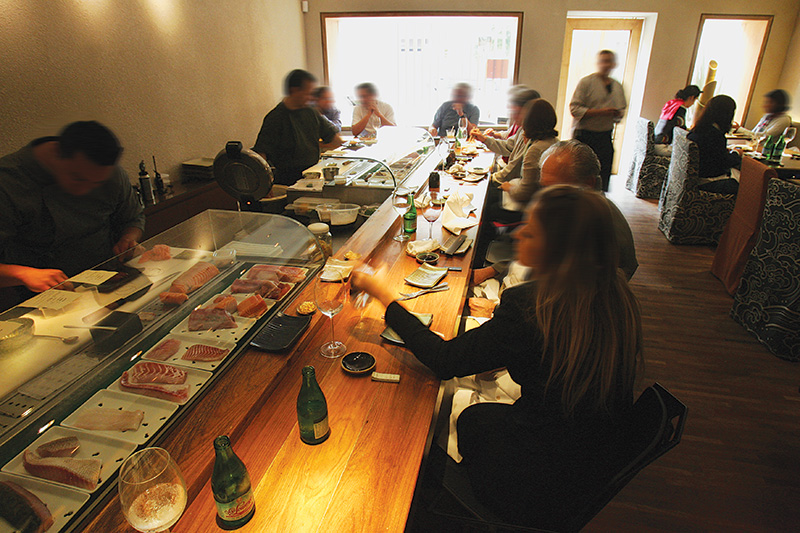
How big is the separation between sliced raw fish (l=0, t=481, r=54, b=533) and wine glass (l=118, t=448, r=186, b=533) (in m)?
0.19

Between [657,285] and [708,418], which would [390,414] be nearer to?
[708,418]

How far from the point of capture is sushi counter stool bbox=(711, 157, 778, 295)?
3.59 metres

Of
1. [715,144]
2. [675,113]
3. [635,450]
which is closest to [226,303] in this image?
[635,450]

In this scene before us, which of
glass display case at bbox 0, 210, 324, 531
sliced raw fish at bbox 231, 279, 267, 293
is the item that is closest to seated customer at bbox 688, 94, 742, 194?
glass display case at bbox 0, 210, 324, 531

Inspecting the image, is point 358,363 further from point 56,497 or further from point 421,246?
point 421,246

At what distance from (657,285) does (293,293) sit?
3.76m

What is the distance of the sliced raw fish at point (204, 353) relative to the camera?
1.41 meters

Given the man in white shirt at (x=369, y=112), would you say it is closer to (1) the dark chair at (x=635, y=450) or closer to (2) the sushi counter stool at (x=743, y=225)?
(2) the sushi counter stool at (x=743, y=225)

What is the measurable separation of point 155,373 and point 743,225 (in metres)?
4.50

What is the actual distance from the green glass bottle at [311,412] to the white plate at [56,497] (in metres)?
0.52

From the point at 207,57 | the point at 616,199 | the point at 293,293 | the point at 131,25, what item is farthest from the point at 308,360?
the point at 616,199

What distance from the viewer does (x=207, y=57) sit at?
511cm

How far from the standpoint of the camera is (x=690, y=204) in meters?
4.91

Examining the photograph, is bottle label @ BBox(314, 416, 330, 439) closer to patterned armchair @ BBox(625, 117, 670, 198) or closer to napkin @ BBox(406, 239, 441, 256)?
napkin @ BBox(406, 239, 441, 256)
